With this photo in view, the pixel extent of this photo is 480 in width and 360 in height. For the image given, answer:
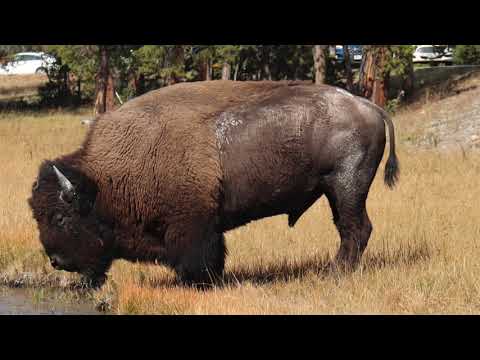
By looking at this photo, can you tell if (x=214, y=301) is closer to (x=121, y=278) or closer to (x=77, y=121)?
Result: (x=121, y=278)

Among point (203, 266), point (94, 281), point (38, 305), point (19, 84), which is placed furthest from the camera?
point (19, 84)

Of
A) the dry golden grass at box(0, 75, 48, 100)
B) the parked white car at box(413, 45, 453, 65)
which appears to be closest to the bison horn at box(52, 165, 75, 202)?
the parked white car at box(413, 45, 453, 65)

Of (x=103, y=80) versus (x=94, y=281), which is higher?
(x=94, y=281)

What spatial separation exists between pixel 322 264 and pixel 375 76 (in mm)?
19824

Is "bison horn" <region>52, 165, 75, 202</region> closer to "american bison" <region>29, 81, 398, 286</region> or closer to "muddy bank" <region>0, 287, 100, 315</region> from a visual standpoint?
"american bison" <region>29, 81, 398, 286</region>

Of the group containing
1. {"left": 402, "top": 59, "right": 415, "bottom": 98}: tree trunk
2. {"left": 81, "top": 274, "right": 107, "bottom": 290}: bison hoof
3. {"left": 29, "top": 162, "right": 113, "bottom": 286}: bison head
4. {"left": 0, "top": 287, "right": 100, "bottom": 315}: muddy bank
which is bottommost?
{"left": 402, "top": 59, "right": 415, "bottom": 98}: tree trunk

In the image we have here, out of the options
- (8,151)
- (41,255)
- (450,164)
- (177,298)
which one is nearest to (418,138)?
(450,164)

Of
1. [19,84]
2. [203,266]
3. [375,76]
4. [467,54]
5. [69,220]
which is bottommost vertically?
[19,84]

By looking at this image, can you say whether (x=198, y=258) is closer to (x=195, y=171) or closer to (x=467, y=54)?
(x=195, y=171)

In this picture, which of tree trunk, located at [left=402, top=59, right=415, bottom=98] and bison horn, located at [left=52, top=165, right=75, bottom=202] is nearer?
bison horn, located at [left=52, top=165, right=75, bottom=202]

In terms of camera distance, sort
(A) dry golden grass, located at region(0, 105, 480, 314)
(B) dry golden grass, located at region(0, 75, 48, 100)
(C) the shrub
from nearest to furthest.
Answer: (A) dry golden grass, located at region(0, 105, 480, 314)
(C) the shrub
(B) dry golden grass, located at region(0, 75, 48, 100)

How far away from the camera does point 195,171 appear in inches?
289

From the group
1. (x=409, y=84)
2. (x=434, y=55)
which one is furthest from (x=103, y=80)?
(x=434, y=55)

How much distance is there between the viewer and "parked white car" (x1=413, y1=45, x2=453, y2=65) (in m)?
40.1
